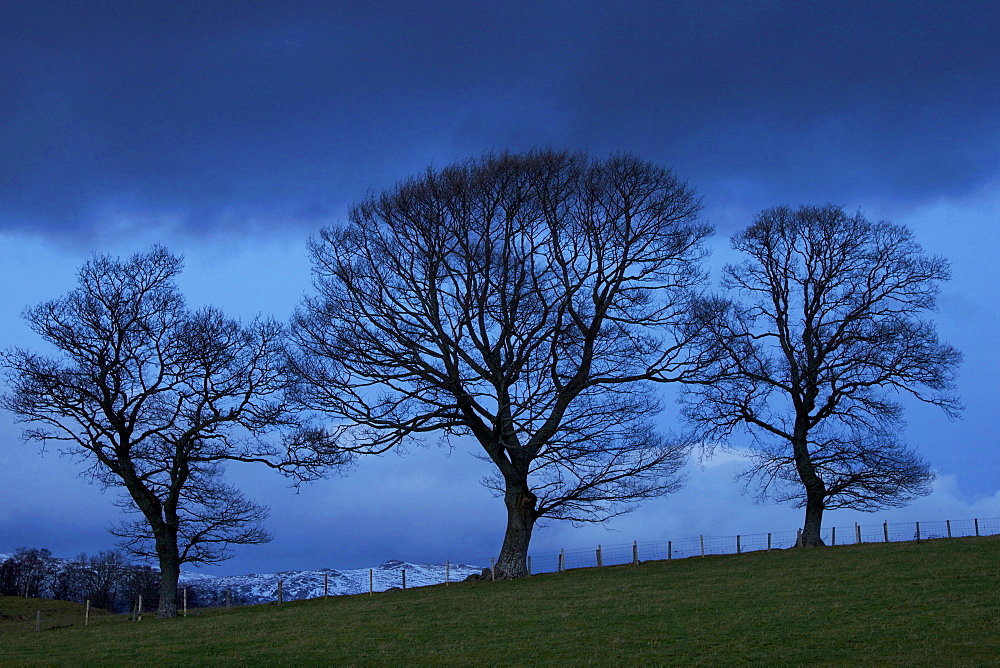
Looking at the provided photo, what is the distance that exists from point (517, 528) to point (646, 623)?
11.7 meters

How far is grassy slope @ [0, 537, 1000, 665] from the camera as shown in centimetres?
1655

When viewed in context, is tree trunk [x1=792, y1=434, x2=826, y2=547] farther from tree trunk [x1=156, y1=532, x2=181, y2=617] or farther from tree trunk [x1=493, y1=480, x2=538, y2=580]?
tree trunk [x1=156, y1=532, x2=181, y2=617]

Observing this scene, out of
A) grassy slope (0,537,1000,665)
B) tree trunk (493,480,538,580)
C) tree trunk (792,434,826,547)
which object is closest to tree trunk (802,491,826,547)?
tree trunk (792,434,826,547)

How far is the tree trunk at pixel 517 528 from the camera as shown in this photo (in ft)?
102

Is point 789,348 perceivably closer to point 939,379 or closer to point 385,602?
point 939,379

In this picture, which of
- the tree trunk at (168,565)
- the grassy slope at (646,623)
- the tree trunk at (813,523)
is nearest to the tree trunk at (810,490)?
the tree trunk at (813,523)

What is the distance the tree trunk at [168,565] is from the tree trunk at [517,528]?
41.6 ft

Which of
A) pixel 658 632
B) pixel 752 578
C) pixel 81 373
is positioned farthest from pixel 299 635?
pixel 81 373

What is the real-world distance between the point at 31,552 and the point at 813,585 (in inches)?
3433

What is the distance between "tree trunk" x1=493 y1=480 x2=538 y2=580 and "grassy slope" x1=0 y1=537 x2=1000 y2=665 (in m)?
0.85

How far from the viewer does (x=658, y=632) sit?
1869cm

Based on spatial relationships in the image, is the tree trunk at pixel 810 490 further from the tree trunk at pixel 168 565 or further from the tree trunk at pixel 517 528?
the tree trunk at pixel 168 565

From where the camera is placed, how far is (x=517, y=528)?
102ft

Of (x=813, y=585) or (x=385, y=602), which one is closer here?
(x=813, y=585)
